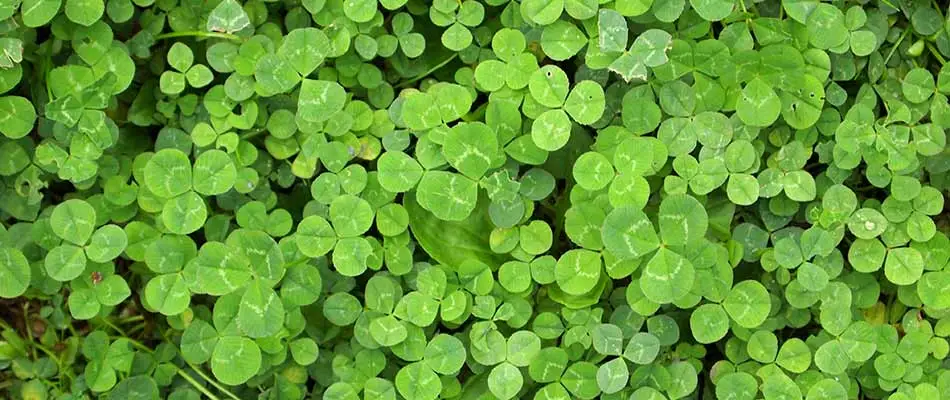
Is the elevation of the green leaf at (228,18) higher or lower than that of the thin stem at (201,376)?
higher

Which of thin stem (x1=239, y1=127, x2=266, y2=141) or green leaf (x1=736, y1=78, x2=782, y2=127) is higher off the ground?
green leaf (x1=736, y1=78, x2=782, y2=127)

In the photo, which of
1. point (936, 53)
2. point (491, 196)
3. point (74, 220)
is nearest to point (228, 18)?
point (74, 220)

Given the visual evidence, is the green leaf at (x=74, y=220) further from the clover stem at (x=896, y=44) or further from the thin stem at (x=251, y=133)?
the clover stem at (x=896, y=44)

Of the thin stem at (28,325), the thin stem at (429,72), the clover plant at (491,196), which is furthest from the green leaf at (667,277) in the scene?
the thin stem at (28,325)

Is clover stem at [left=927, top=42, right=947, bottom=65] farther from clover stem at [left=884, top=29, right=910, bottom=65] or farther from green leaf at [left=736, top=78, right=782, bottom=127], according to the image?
green leaf at [left=736, top=78, right=782, bottom=127]

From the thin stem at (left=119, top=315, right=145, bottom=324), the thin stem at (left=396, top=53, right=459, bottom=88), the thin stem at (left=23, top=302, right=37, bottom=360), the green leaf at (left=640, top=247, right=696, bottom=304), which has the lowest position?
the thin stem at (left=23, top=302, right=37, bottom=360)

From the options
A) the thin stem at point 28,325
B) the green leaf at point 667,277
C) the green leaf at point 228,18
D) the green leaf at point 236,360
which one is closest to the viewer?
the green leaf at point 667,277

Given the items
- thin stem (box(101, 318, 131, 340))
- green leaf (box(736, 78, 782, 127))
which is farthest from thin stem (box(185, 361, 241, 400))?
green leaf (box(736, 78, 782, 127))

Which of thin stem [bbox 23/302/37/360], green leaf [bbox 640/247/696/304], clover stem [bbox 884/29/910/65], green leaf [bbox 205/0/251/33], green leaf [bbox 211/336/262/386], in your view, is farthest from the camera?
thin stem [bbox 23/302/37/360]

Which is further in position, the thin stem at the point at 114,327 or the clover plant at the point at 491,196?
the thin stem at the point at 114,327
